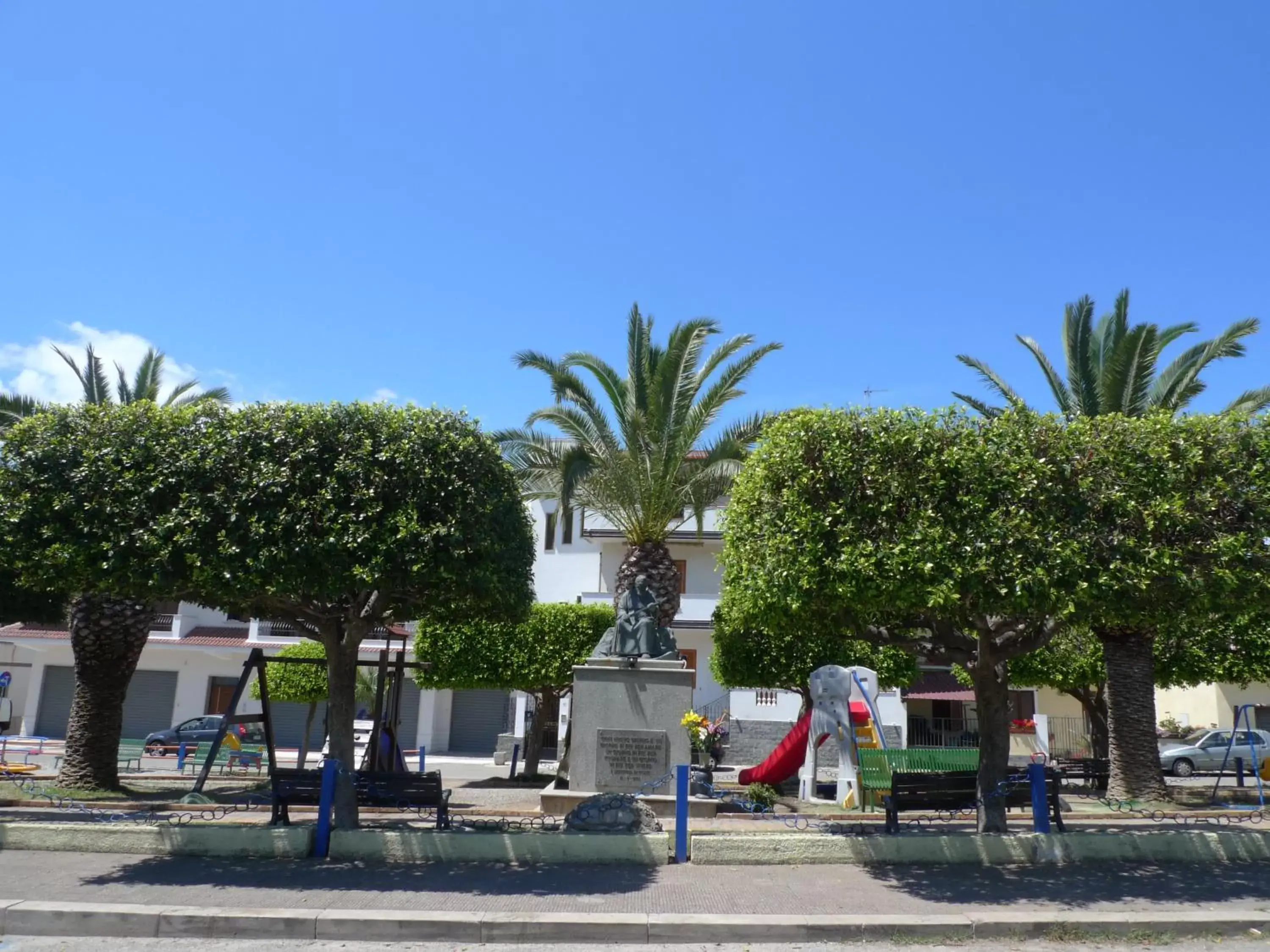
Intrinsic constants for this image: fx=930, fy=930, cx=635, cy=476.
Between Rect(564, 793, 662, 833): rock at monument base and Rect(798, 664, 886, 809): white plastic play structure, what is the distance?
6.04 metres

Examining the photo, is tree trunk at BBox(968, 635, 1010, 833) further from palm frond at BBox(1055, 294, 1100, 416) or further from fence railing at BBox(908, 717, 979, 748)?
fence railing at BBox(908, 717, 979, 748)

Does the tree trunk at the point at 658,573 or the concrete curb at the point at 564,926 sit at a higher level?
the tree trunk at the point at 658,573

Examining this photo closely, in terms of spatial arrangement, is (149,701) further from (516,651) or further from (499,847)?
(499,847)

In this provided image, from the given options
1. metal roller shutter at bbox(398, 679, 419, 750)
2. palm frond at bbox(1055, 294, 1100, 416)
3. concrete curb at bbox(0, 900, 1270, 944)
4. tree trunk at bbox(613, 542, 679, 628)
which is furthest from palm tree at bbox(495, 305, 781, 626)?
metal roller shutter at bbox(398, 679, 419, 750)

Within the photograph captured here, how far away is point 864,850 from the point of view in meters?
9.41

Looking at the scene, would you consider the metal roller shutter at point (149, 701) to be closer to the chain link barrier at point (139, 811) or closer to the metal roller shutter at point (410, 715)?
the metal roller shutter at point (410, 715)

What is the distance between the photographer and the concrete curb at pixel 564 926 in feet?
24.0

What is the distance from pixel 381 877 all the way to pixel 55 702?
31.7 meters

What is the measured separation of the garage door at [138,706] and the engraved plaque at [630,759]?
2614 cm

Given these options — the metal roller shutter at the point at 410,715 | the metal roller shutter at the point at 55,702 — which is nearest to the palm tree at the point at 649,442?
the metal roller shutter at the point at 410,715

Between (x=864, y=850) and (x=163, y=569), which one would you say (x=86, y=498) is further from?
(x=864, y=850)

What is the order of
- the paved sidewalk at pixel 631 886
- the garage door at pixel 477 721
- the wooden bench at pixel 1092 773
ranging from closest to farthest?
1. the paved sidewalk at pixel 631 886
2. the wooden bench at pixel 1092 773
3. the garage door at pixel 477 721

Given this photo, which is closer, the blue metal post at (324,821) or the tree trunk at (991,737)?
the blue metal post at (324,821)

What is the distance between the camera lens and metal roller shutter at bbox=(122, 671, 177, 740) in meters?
33.6
